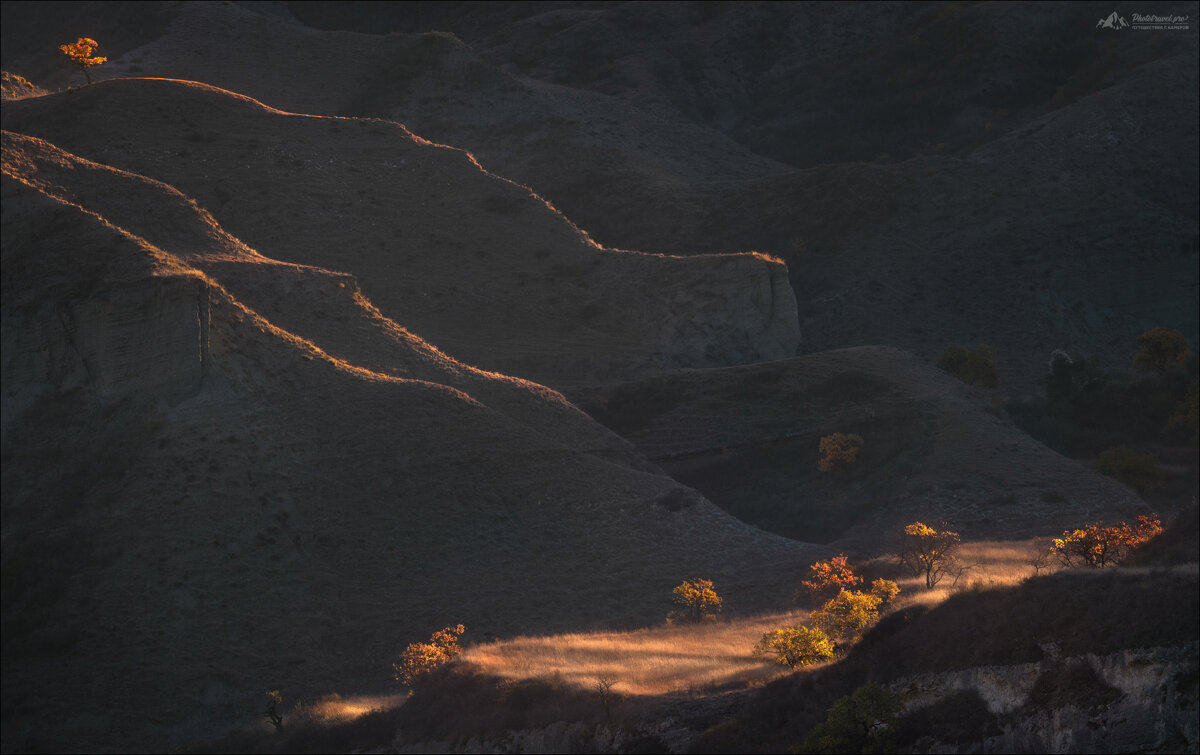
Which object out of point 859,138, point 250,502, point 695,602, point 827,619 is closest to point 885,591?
point 827,619

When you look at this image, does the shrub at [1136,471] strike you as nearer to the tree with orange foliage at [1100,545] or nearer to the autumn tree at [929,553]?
the autumn tree at [929,553]

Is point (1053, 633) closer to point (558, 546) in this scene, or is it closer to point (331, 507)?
point (558, 546)

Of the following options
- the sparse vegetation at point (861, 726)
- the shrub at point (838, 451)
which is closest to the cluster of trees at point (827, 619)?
the sparse vegetation at point (861, 726)

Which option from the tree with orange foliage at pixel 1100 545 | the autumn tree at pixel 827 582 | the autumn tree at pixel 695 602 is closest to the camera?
the tree with orange foliage at pixel 1100 545

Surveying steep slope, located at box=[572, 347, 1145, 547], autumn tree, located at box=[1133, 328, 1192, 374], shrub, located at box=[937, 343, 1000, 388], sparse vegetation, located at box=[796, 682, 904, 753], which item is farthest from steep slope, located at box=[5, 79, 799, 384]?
sparse vegetation, located at box=[796, 682, 904, 753]

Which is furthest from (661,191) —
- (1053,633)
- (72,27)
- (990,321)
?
(1053,633)

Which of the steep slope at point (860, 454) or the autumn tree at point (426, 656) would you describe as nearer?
the autumn tree at point (426, 656)

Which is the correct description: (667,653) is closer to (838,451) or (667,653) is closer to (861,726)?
(861,726)
